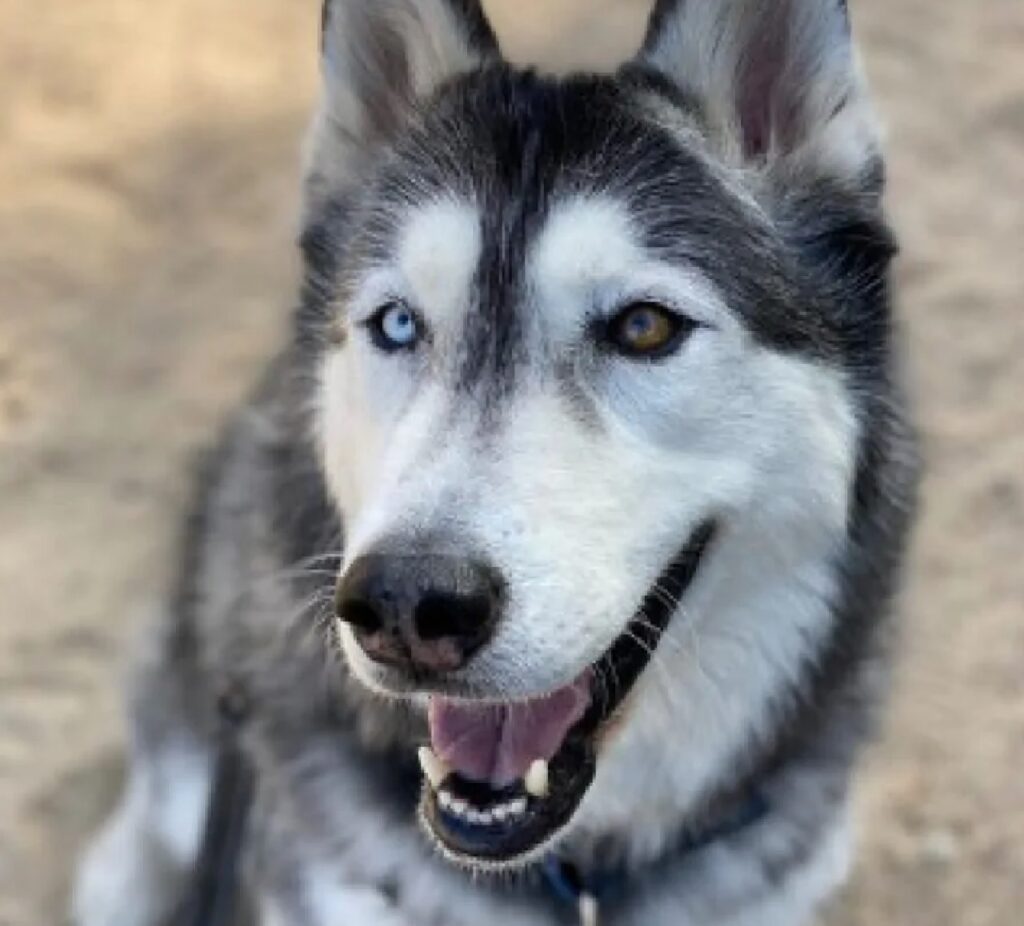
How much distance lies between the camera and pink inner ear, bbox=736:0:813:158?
7.20 feet

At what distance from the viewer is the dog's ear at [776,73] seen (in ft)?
7.11

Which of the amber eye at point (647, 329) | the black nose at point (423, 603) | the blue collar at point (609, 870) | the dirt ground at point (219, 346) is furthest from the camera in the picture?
the dirt ground at point (219, 346)

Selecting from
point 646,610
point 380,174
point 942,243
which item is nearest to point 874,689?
point 646,610

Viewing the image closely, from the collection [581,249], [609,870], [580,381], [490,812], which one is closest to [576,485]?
[580,381]

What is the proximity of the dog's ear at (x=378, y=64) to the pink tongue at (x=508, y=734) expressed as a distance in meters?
0.69

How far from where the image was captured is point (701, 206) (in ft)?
6.86

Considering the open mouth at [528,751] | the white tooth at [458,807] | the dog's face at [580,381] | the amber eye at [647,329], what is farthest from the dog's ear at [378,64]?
the white tooth at [458,807]

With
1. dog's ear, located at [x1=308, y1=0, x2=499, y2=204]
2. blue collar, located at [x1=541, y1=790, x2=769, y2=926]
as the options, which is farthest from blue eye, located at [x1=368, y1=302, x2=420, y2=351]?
blue collar, located at [x1=541, y1=790, x2=769, y2=926]

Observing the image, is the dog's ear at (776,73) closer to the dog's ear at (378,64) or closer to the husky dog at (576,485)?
the husky dog at (576,485)

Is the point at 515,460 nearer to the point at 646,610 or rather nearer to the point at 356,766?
the point at 646,610

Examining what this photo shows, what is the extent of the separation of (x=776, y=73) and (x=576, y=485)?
0.63 metres

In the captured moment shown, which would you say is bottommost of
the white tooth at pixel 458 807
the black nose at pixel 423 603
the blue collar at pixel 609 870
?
the blue collar at pixel 609 870

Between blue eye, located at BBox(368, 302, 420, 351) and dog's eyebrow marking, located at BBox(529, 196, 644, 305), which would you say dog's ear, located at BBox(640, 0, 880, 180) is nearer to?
dog's eyebrow marking, located at BBox(529, 196, 644, 305)

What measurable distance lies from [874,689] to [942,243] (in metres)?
1.84
